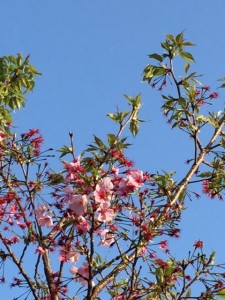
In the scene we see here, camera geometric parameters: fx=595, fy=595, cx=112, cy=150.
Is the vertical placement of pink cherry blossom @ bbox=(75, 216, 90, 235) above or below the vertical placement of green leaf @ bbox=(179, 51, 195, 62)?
below

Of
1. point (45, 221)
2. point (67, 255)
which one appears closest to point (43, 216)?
point (45, 221)

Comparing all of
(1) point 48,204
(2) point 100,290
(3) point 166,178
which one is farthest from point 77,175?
(3) point 166,178

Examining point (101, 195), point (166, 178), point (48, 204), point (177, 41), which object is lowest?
point (101, 195)

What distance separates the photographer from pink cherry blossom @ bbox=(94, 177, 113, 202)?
4.52m

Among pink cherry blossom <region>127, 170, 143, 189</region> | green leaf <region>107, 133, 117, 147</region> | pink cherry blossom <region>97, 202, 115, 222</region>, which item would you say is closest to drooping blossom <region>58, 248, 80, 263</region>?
pink cherry blossom <region>97, 202, 115, 222</region>

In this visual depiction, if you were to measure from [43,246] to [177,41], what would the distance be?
9.60ft

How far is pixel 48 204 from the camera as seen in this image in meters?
5.32

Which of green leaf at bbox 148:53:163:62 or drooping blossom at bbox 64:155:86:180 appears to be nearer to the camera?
drooping blossom at bbox 64:155:86:180

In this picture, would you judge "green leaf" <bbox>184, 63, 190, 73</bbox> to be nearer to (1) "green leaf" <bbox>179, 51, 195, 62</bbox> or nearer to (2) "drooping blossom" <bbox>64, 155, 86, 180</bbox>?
(1) "green leaf" <bbox>179, 51, 195, 62</bbox>

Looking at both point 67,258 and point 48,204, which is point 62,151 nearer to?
point 48,204

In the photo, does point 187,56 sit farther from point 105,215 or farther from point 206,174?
point 105,215

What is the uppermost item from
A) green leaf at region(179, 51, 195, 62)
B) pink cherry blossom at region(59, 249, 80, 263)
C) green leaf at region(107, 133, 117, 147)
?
green leaf at region(179, 51, 195, 62)

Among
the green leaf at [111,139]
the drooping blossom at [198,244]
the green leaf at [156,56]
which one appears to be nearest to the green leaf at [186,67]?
the green leaf at [156,56]

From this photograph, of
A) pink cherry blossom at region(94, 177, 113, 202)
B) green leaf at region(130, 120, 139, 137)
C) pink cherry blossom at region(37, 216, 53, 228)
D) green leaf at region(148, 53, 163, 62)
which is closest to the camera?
pink cherry blossom at region(94, 177, 113, 202)
